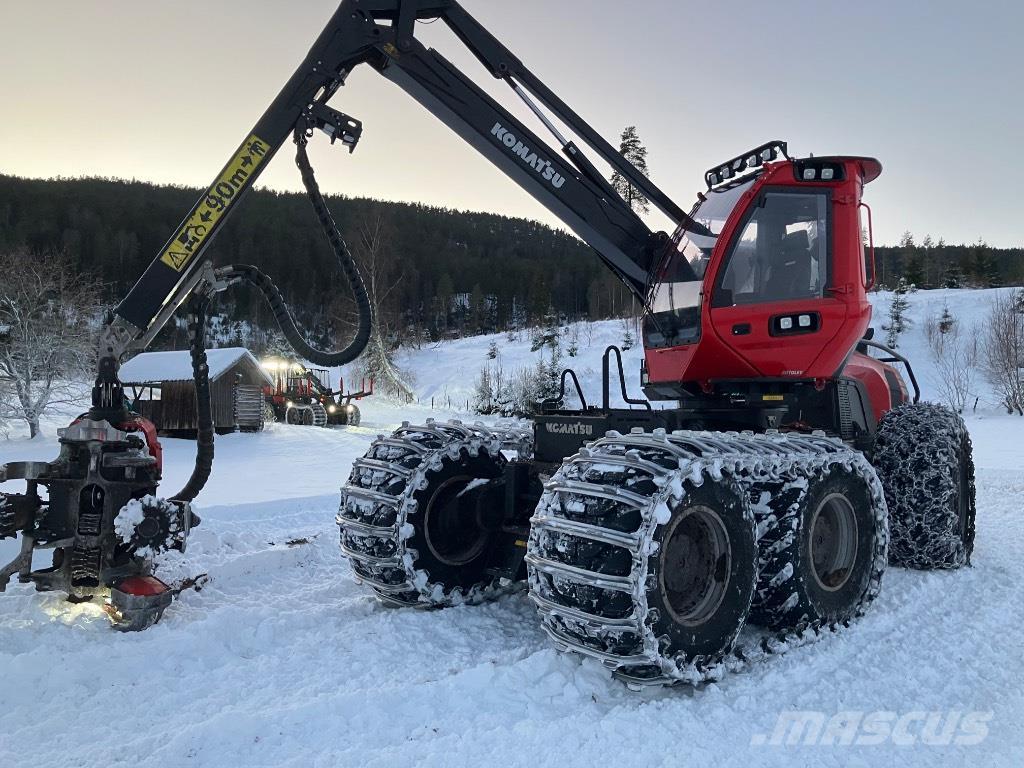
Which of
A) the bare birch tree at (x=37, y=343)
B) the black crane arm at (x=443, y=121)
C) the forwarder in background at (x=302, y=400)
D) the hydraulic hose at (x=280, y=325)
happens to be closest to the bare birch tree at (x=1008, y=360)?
the forwarder in background at (x=302, y=400)

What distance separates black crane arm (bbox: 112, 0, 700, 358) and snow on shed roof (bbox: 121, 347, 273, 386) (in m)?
20.7

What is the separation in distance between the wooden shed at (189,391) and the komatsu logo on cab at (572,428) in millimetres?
20919

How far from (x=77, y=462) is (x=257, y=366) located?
2280 cm

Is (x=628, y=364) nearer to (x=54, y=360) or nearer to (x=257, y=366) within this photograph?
(x=257, y=366)

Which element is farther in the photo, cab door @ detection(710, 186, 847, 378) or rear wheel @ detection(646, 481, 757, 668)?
cab door @ detection(710, 186, 847, 378)

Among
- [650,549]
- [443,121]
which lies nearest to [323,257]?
[443,121]

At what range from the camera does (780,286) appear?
489 cm

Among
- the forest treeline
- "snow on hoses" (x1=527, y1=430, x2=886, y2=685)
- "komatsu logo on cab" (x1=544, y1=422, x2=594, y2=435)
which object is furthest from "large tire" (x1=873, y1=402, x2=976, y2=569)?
the forest treeline

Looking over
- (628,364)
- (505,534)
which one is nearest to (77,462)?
(505,534)

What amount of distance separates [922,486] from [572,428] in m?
3.00

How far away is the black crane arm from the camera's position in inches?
177

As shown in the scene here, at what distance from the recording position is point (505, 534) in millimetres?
5156

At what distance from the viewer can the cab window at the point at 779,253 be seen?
4879 mm

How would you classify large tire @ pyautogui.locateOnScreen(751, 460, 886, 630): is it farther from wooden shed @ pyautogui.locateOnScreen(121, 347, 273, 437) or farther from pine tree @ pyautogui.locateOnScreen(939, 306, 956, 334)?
pine tree @ pyautogui.locateOnScreen(939, 306, 956, 334)
